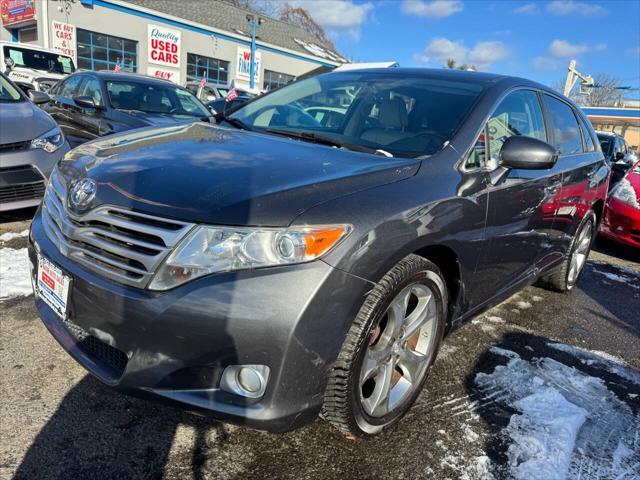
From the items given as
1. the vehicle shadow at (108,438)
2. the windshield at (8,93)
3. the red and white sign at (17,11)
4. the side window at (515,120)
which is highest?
the red and white sign at (17,11)

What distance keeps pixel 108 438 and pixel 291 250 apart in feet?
3.70

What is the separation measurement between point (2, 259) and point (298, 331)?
3.16 m

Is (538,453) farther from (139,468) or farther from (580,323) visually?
(580,323)

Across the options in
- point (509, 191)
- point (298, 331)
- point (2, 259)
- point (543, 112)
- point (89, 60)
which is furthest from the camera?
point (89, 60)

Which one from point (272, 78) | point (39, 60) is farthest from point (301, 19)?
point (39, 60)

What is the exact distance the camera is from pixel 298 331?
162 cm

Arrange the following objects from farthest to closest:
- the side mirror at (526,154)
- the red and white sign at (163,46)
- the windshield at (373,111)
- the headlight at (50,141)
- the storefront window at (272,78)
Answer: the storefront window at (272,78)
the red and white sign at (163,46)
the headlight at (50,141)
the windshield at (373,111)
the side mirror at (526,154)

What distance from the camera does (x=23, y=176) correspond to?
14.2 ft

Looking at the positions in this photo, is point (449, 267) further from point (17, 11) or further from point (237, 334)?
Result: point (17, 11)

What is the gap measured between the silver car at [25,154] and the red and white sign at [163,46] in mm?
19778

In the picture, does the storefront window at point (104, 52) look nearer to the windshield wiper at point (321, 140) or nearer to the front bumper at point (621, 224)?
the front bumper at point (621, 224)

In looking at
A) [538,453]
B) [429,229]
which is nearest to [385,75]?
[429,229]

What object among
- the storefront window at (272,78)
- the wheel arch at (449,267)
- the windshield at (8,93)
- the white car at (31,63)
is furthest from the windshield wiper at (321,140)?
the storefront window at (272,78)

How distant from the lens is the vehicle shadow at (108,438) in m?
1.84
